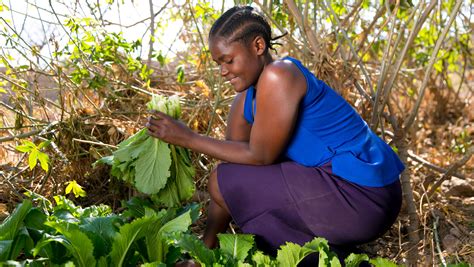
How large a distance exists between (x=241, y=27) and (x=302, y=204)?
2.30 ft

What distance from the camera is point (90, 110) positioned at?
12.9 feet

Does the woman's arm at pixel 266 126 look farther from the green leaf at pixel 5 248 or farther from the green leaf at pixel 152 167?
the green leaf at pixel 5 248

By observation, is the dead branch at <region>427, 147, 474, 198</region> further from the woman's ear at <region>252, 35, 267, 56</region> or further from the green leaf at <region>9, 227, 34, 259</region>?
the green leaf at <region>9, 227, 34, 259</region>

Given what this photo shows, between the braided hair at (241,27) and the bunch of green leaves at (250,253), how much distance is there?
0.74 meters

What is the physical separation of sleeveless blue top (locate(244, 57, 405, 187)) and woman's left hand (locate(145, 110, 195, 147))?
15.7 inches

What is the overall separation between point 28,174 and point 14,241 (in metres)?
1.41

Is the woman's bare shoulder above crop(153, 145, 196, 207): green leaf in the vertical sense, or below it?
above

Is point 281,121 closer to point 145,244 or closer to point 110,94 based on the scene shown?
point 145,244

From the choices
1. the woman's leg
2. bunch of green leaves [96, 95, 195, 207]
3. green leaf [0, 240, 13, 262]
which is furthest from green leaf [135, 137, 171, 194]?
green leaf [0, 240, 13, 262]

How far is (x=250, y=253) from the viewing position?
8.53ft

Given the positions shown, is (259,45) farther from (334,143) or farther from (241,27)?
(334,143)

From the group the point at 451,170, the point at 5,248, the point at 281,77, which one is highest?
the point at 281,77

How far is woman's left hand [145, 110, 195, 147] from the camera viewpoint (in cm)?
276

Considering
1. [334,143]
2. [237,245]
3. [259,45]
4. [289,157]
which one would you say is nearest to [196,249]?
[237,245]
